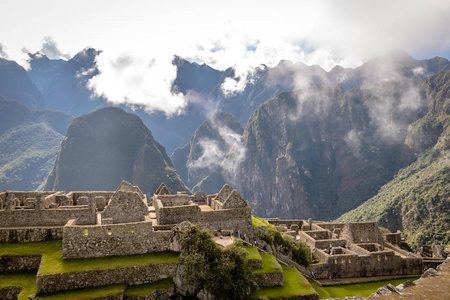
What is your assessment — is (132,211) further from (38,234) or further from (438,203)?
(438,203)

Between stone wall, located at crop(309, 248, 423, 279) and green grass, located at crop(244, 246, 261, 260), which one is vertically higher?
green grass, located at crop(244, 246, 261, 260)

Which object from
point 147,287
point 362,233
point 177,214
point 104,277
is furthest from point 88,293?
point 362,233

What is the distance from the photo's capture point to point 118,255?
59.5 feet

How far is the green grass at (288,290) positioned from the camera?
1828 cm

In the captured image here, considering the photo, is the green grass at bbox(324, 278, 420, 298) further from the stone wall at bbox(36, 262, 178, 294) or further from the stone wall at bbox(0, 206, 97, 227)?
the stone wall at bbox(0, 206, 97, 227)

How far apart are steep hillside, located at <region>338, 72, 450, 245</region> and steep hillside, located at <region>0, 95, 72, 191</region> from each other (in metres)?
167

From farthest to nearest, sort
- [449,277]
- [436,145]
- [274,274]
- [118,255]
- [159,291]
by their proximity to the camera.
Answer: [436,145] → [274,274] → [118,255] → [159,291] → [449,277]

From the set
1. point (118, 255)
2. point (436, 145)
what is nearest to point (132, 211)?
point (118, 255)

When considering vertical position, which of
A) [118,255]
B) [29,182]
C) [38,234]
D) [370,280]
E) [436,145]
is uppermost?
[436,145]

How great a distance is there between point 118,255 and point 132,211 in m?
3.46

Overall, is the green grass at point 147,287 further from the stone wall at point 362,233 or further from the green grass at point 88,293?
the stone wall at point 362,233

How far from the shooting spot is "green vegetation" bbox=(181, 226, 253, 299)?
17000 millimetres

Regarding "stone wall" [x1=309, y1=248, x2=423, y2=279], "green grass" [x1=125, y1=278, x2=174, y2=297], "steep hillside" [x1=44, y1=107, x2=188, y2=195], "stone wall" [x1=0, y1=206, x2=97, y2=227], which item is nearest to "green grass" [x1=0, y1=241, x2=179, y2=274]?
"green grass" [x1=125, y1=278, x2=174, y2=297]

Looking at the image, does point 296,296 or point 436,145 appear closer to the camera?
point 296,296
